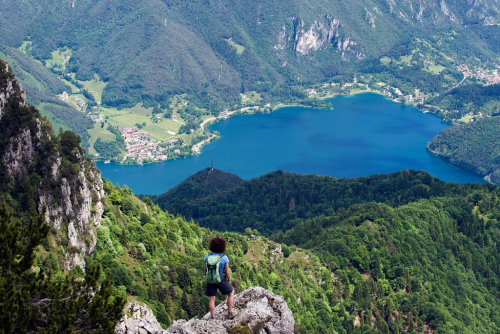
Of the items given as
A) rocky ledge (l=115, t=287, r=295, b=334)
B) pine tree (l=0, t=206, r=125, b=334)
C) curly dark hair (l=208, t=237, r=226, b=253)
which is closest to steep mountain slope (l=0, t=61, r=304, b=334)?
pine tree (l=0, t=206, r=125, b=334)

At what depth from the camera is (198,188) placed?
145m

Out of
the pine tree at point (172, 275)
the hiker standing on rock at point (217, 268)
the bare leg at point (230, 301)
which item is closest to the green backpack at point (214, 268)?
the hiker standing on rock at point (217, 268)

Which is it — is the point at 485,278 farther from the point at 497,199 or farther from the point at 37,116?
the point at 37,116

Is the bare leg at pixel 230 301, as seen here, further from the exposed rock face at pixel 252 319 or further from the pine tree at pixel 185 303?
the pine tree at pixel 185 303

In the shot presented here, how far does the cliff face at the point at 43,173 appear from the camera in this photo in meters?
45.8

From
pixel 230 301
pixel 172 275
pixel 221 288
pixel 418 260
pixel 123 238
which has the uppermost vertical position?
pixel 418 260

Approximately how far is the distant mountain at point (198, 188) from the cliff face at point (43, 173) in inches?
3108

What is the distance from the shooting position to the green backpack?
19281 mm

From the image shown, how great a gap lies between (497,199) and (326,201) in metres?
37.2

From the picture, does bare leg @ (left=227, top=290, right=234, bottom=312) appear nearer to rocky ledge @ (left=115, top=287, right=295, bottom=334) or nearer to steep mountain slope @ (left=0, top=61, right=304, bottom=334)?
rocky ledge @ (left=115, top=287, right=295, bottom=334)

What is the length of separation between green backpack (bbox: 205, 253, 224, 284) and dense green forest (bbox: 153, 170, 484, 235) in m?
98.3

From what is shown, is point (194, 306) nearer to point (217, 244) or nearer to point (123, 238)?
point (123, 238)

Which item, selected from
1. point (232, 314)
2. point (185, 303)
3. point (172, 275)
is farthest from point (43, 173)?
point (232, 314)

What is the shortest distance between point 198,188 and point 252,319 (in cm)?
12515
